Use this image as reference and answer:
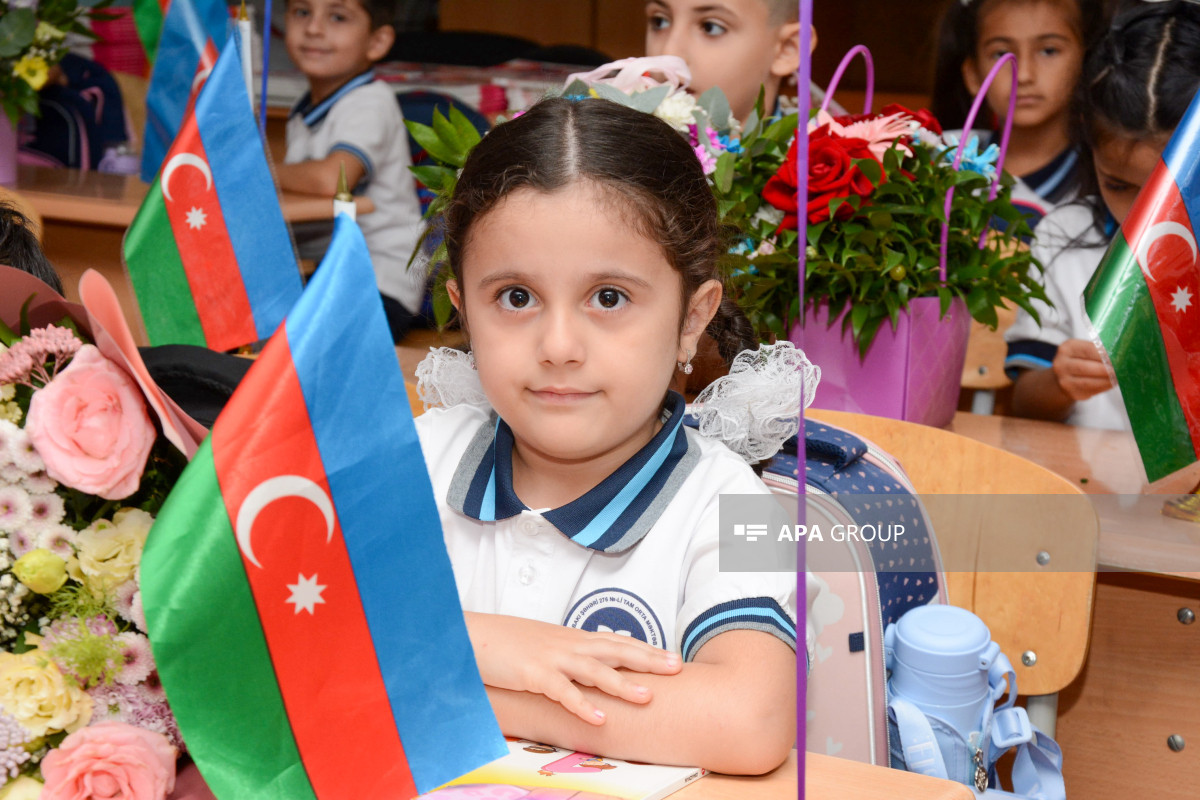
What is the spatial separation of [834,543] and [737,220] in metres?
0.51

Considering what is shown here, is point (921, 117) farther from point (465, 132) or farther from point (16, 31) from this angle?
point (16, 31)

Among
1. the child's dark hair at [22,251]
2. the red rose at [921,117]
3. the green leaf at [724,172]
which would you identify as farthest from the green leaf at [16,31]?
the red rose at [921,117]

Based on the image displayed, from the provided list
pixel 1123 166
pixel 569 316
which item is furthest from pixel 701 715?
pixel 1123 166

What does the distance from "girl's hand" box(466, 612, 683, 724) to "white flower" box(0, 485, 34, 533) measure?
1.04 feet

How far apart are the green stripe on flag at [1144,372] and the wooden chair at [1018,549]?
0.13 metres

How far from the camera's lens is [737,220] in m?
1.46

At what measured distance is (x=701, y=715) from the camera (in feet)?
2.64

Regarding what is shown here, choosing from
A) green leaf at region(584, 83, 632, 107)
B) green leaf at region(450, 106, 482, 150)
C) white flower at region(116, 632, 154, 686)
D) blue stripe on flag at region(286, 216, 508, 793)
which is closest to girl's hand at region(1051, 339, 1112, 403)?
green leaf at region(584, 83, 632, 107)

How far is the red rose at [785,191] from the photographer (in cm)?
147

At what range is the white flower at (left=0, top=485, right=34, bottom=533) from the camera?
67 cm

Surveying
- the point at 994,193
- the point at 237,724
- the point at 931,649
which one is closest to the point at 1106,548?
the point at 931,649

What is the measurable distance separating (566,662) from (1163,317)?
71cm

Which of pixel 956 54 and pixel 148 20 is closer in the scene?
pixel 148 20

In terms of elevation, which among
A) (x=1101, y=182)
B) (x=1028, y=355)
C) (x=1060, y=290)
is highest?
→ (x=1101, y=182)
